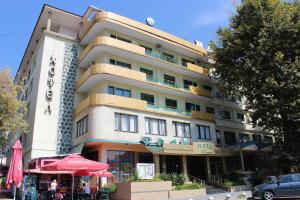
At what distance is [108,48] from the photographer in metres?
27.3

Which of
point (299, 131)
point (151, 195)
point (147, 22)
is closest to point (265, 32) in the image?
point (299, 131)

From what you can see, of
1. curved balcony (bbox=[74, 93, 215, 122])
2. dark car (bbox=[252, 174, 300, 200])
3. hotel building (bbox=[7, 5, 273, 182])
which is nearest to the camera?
dark car (bbox=[252, 174, 300, 200])

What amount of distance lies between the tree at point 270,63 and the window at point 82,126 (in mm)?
15397

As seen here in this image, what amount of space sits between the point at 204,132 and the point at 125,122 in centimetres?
1032

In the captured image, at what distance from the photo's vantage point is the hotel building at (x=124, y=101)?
2566 cm

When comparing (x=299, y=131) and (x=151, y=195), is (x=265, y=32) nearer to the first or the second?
(x=299, y=131)

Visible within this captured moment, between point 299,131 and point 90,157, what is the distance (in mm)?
19765

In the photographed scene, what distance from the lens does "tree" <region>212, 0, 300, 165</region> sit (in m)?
26.4

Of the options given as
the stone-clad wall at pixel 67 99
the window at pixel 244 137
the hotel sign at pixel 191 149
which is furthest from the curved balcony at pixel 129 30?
the window at pixel 244 137

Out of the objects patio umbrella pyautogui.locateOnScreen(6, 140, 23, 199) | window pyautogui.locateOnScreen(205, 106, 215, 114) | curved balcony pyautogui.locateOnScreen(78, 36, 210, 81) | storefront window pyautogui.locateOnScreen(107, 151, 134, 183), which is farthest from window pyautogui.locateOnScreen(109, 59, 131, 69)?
patio umbrella pyautogui.locateOnScreen(6, 140, 23, 199)

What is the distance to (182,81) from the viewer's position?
33562mm

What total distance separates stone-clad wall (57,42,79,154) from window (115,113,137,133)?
6.04m

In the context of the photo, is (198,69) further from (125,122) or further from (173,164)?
(125,122)

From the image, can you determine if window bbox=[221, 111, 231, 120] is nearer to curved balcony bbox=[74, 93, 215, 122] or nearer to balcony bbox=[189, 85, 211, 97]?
balcony bbox=[189, 85, 211, 97]
